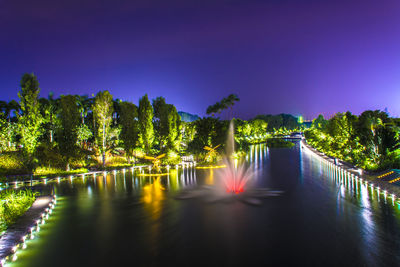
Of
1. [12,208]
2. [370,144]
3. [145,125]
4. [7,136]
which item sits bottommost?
Result: [12,208]

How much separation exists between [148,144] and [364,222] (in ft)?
82.0

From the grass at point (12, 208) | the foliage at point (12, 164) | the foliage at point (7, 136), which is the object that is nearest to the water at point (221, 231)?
the grass at point (12, 208)

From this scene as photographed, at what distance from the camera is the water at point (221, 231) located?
738 cm

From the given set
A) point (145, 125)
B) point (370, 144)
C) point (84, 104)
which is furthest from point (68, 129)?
point (370, 144)

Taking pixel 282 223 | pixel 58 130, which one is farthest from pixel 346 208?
pixel 58 130

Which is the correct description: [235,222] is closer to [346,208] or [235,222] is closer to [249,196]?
[249,196]

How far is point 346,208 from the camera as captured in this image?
1186 centimetres

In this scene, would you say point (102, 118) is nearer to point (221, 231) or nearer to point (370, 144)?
point (221, 231)

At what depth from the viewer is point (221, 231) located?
9398mm

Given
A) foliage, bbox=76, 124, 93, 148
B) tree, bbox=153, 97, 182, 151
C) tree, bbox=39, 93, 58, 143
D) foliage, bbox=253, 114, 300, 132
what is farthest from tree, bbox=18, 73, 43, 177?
foliage, bbox=253, 114, 300, 132

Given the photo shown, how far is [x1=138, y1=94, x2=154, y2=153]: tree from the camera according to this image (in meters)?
31.2

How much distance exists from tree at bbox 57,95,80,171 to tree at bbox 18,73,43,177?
233 cm

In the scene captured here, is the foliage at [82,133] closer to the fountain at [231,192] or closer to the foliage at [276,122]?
the fountain at [231,192]

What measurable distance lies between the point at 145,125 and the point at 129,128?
1.91 meters
